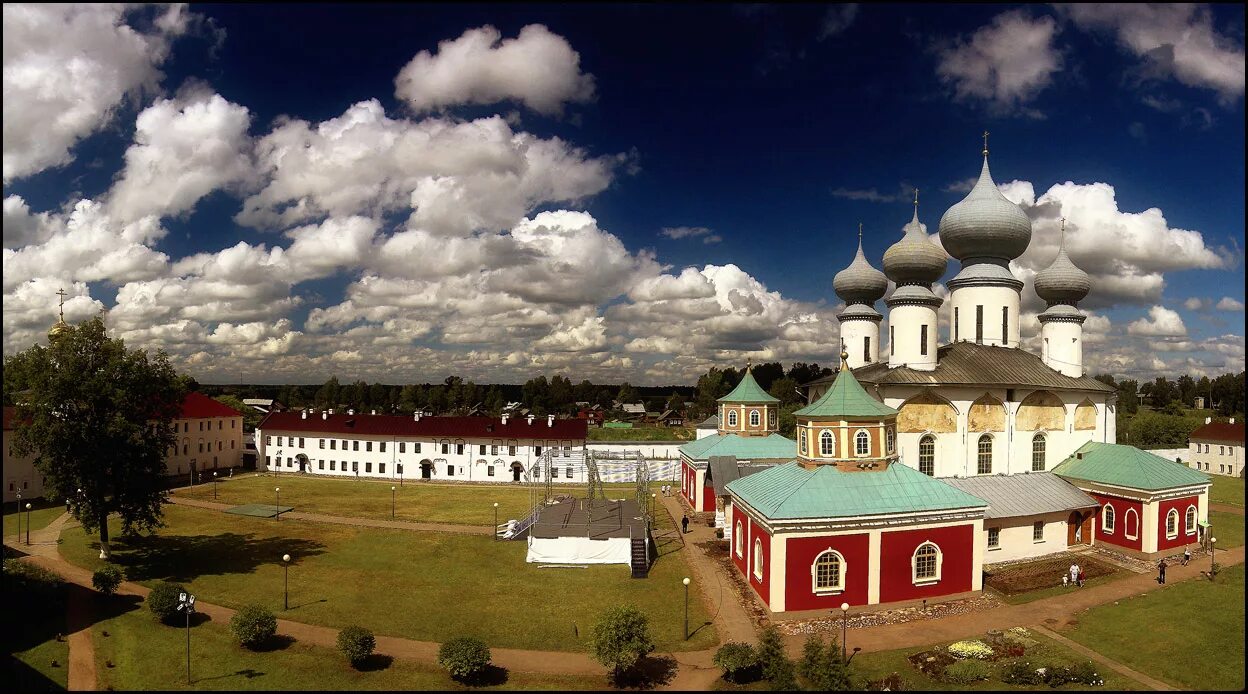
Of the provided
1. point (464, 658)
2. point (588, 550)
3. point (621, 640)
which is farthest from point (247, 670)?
point (588, 550)

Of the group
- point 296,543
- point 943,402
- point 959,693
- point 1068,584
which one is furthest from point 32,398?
point 1068,584

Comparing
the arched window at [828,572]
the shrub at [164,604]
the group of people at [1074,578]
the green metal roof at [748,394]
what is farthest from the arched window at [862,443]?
the shrub at [164,604]

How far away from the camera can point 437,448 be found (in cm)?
5181

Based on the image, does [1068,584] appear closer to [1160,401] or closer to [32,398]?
[32,398]

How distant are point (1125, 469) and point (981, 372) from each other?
23.0 ft

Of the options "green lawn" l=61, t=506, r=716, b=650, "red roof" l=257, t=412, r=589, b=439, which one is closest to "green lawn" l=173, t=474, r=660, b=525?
"red roof" l=257, t=412, r=589, b=439

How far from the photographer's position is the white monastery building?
167 feet

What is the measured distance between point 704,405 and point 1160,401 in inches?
2732

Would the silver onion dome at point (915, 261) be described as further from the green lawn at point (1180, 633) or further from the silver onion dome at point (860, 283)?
the green lawn at point (1180, 633)

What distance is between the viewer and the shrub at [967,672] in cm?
1597

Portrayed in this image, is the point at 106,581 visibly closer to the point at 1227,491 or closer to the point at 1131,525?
the point at 1131,525

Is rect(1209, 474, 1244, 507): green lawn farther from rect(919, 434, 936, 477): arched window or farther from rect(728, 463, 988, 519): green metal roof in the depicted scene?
rect(728, 463, 988, 519): green metal roof

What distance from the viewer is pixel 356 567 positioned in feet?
84.6

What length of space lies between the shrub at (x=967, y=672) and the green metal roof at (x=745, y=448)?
66.6 feet
